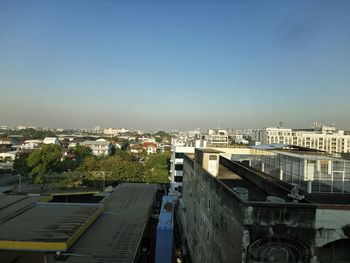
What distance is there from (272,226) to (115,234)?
782cm

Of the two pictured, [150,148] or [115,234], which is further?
[150,148]

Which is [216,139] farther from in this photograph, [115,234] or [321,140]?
[321,140]

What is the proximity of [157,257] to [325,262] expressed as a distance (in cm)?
697

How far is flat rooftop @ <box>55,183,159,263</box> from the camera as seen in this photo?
9.25 metres

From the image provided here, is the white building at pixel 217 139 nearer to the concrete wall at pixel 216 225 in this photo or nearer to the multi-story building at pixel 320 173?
the concrete wall at pixel 216 225

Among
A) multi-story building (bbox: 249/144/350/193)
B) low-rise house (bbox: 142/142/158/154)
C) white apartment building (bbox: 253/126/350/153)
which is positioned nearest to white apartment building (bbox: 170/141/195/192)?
multi-story building (bbox: 249/144/350/193)

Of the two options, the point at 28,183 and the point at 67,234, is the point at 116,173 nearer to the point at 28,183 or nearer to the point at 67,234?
the point at 28,183

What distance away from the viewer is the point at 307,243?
5258 mm

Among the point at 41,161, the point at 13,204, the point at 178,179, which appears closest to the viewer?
the point at 13,204

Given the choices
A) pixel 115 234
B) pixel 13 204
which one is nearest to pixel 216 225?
pixel 115 234

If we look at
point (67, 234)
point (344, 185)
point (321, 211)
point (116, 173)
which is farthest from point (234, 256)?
point (116, 173)

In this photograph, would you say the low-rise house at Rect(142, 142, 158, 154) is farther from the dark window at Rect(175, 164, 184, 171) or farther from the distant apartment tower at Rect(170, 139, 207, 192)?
the dark window at Rect(175, 164, 184, 171)

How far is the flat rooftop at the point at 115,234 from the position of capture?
364 inches

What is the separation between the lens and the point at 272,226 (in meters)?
5.26
